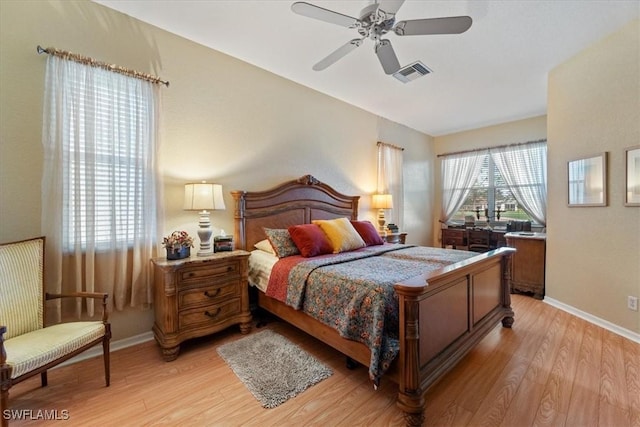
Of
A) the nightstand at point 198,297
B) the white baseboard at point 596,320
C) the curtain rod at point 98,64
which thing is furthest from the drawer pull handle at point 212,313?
the white baseboard at point 596,320

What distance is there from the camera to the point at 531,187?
4766mm

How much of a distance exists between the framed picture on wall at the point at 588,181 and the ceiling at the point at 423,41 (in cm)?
122

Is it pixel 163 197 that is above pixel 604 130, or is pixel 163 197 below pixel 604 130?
below

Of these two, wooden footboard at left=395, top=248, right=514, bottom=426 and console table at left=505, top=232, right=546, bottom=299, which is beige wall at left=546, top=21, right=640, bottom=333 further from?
wooden footboard at left=395, top=248, right=514, bottom=426

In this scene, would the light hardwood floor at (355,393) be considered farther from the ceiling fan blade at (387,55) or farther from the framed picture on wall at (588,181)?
the ceiling fan blade at (387,55)

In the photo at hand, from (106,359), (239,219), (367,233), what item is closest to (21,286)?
(106,359)

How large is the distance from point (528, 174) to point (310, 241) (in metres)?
4.41

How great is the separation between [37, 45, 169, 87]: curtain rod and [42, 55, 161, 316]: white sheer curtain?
0.12ft

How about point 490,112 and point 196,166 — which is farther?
point 490,112

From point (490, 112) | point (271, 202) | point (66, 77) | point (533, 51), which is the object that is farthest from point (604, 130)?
point (66, 77)

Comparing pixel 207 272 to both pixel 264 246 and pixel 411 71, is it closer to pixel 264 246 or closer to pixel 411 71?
pixel 264 246

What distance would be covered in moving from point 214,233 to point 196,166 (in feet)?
2.38

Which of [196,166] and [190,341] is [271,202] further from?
[190,341]

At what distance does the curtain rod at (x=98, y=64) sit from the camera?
2.01 meters
